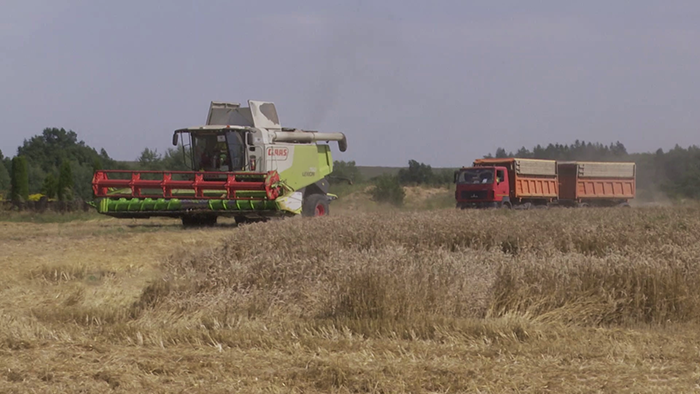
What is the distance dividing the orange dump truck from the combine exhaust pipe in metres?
13.0

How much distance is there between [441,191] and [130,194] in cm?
3256

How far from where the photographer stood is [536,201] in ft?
104

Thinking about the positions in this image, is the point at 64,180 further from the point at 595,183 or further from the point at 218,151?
the point at 595,183

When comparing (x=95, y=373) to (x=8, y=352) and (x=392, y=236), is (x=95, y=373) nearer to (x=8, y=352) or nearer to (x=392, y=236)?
(x=8, y=352)

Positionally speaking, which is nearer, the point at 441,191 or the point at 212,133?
the point at 212,133

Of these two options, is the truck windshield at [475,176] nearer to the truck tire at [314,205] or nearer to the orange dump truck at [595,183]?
the orange dump truck at [595,183]

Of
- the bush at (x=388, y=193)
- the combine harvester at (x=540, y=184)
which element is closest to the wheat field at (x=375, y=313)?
the combine harvester at (x=540, y=184)

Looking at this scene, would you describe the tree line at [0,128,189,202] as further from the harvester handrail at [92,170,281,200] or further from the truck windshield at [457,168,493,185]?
the truck windshield at [457,168,493,185]

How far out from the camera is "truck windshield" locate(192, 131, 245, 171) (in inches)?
810

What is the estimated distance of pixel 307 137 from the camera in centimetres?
2231

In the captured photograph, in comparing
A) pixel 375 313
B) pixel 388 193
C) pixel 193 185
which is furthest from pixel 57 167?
pixel 375 313

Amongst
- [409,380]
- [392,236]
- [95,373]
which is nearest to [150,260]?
[392,236]

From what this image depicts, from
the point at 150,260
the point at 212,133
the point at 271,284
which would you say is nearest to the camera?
the point at 271,284

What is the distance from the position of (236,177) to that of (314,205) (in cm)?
245
